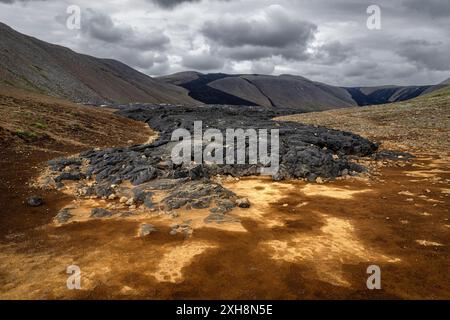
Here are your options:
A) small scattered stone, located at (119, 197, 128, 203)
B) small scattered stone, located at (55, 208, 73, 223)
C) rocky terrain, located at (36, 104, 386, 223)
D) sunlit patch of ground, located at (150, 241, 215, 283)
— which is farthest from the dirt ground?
small scattered stone, located at (119, 197, 128, 203)

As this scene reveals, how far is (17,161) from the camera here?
68.9 feet

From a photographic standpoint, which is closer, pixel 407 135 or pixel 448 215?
pixel 448 215

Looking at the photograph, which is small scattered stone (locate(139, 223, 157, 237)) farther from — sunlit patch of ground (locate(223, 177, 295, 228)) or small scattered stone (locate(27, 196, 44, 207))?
small scattered stone (locate(27, 196, 44, 207))

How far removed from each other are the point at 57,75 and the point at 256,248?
10976 cm

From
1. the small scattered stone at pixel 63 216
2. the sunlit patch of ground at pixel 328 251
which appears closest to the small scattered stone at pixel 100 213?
the small scattered stone at pixel 63 216

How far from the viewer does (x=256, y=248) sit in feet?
33.3

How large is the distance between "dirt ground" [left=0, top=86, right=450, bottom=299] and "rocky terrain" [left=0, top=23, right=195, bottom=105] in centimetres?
6640

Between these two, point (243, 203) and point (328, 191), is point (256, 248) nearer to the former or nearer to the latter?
point (243, 203)

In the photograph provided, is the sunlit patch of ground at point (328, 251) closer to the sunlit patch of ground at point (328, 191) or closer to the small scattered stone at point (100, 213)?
the sunlit patch of ground at point (328, 191)
